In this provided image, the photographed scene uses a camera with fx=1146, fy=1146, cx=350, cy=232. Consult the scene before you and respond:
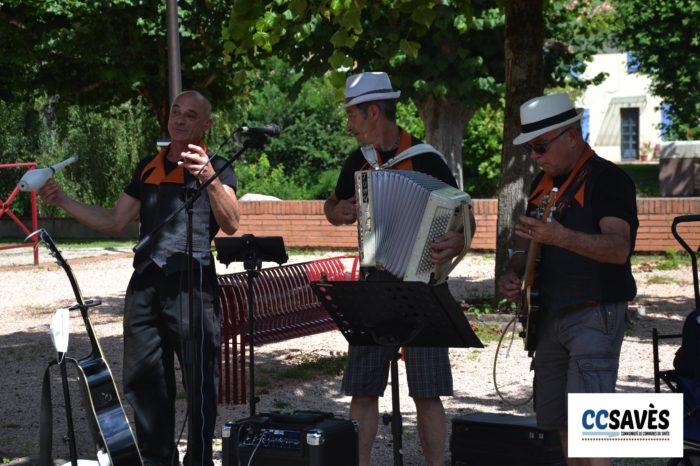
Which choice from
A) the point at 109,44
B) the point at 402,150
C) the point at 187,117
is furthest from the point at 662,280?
the point at 109,44

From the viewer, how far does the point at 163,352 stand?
223 inches

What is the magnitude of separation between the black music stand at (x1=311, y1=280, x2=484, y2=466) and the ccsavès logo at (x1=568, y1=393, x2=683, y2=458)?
51cm

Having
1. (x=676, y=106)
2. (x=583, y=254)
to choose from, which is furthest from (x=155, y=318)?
(x=676, y=106)

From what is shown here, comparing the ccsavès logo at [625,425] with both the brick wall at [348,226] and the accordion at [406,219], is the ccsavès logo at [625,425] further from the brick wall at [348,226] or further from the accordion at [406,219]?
the brick wall at [348,226]

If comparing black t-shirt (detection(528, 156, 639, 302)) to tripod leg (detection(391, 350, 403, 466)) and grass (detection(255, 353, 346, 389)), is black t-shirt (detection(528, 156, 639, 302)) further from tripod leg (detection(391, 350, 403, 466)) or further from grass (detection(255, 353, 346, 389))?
grass (detection(255, 353, 346, 389))

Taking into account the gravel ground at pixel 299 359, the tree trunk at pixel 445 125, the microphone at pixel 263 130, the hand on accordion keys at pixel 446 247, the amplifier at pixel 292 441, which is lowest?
the gravel ground at pixel 299 359

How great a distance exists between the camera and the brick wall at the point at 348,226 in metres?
17.5

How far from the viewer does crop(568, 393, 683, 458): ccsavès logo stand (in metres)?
4.49

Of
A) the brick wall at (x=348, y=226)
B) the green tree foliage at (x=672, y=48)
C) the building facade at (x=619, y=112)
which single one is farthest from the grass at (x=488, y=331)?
the building facade at (x=619, y=112)

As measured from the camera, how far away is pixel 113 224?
225 inches

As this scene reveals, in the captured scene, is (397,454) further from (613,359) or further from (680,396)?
(680,396)

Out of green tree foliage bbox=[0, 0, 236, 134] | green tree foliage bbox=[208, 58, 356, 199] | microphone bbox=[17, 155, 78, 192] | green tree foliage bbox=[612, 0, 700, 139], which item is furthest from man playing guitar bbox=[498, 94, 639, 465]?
green tree foliage bbox=[612, 0, 700, 139]

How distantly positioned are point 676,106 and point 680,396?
28466 mm

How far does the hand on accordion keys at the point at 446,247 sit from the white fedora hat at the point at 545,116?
0.46 m
